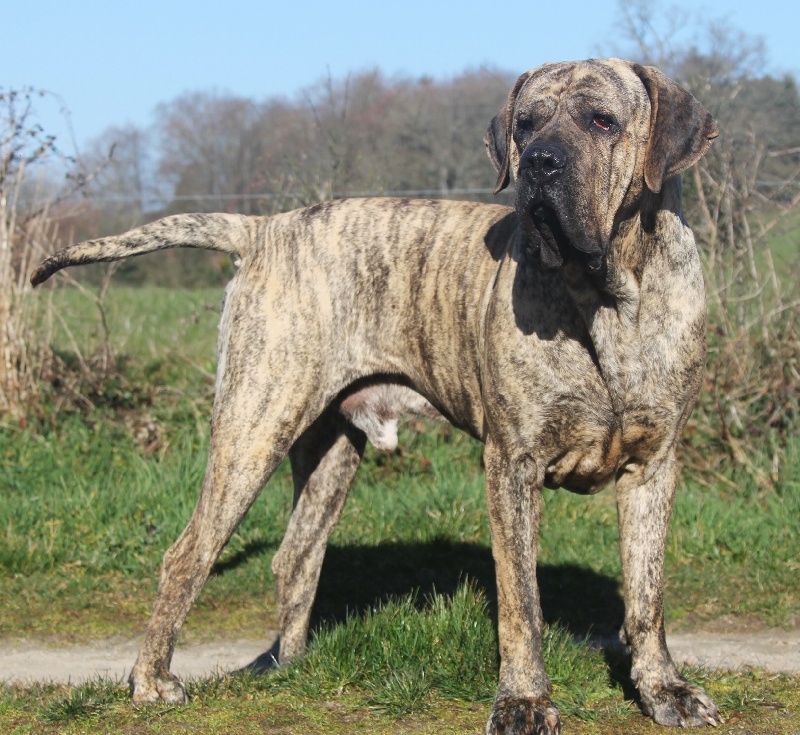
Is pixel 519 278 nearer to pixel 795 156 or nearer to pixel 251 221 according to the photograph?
pixel 251 221

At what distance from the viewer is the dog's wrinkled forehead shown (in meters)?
3.09

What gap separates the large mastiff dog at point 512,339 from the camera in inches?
122

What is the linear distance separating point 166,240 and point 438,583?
2031 millimetres

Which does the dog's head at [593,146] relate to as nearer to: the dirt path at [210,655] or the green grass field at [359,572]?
the green grass field at [359,572]

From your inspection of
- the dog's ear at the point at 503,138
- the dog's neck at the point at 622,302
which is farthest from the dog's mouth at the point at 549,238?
the dog's ear at the point at 503,138

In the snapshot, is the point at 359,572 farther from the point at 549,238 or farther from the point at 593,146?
the point at 593,146

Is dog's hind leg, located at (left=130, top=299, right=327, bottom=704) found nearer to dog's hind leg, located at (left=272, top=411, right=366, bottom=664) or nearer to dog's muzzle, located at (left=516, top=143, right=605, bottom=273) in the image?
dog's hind leg, located at (left=272, top=411, right=366, bottom=664)

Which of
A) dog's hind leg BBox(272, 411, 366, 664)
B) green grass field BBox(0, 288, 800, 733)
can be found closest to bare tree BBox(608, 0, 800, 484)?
green grass field BBox(0, 288, 800, 733)

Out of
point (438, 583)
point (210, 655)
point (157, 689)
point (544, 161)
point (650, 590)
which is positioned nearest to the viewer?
point (544, 161)

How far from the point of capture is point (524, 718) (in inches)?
121

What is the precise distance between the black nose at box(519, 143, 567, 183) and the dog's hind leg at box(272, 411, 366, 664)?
1643 mm

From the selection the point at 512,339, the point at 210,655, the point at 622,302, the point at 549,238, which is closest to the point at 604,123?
the point at 549,238

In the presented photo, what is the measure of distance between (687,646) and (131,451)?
11.4ft

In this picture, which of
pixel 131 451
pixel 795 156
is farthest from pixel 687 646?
pixel 795 156
